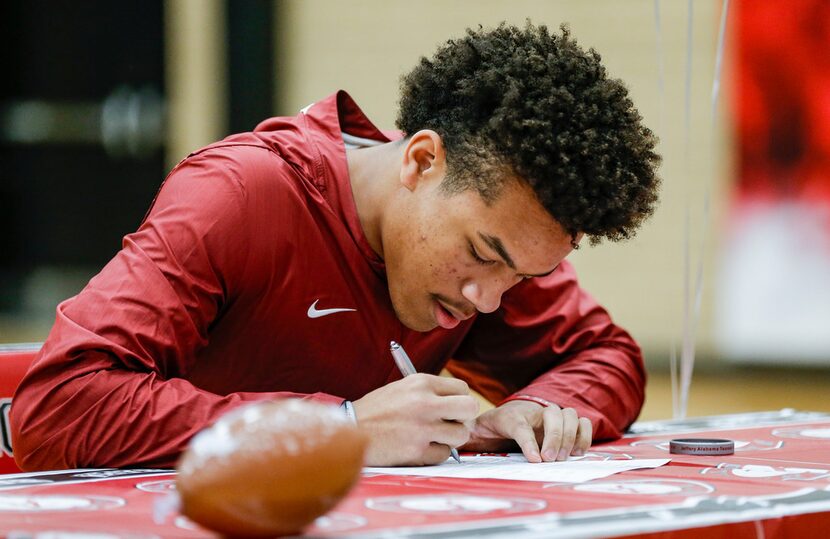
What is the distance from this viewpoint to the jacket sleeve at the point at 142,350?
136cm

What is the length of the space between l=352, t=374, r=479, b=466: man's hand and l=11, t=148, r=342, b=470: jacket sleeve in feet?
0.24

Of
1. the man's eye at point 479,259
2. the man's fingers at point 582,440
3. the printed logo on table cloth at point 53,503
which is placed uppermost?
the man's eye at point 479,259

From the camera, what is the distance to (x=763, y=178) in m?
4.00

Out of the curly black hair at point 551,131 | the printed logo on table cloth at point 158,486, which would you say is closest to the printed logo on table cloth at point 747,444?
the curly black hair at point 551,131

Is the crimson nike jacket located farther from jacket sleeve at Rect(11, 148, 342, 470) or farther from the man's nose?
the man's nose

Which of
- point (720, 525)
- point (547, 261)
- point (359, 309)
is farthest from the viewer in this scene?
point (359, 309)

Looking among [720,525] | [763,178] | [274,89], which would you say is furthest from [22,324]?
[720,525]

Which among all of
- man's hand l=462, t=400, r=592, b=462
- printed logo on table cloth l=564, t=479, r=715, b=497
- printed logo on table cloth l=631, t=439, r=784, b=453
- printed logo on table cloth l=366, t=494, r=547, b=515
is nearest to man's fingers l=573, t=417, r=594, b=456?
man's hand l=462, t=400, r=592, b=462

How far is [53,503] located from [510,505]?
416 millimetres

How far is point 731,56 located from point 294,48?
159cm

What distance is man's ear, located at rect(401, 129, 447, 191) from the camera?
1581mm

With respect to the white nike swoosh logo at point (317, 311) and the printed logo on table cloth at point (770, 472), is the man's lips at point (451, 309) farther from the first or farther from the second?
the printed logo on table cloth at point (770, 472)

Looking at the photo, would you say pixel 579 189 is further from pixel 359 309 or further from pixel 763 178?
pixel 763 178

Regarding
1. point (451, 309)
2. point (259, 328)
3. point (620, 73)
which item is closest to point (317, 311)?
point (259, 328)
